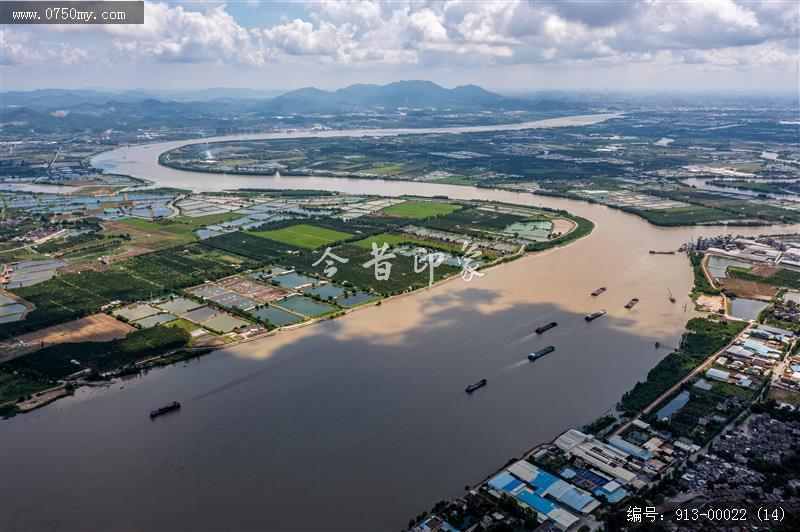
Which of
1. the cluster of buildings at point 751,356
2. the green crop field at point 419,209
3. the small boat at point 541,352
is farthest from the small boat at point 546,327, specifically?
the green crop field at point 419,209

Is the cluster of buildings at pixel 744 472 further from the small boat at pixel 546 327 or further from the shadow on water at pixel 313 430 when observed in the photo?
the small boat at pixel 546 327

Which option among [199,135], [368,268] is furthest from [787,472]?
[199,135]

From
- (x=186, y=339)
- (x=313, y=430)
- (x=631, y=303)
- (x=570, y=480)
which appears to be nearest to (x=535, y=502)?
(x=570, y=480)

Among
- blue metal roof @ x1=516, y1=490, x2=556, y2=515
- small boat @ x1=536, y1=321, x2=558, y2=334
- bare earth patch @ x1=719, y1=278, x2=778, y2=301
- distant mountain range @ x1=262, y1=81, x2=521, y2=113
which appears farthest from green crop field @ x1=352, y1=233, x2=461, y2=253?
distant mountain range @ x1=262, y1=81, x2=521, y2=113

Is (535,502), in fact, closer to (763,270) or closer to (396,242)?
(763,270)

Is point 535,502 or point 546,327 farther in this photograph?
point 546,327

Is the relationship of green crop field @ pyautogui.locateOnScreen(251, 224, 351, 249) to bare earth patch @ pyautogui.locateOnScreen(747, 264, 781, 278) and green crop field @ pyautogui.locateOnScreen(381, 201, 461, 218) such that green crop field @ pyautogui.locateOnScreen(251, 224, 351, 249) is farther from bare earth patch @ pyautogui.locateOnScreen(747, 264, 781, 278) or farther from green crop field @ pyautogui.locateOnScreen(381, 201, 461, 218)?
bare earth patch @ pyautogui.locateOnScreen(747, 264, 781, 278)

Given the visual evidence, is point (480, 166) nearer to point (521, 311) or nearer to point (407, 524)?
point (521, 311)
